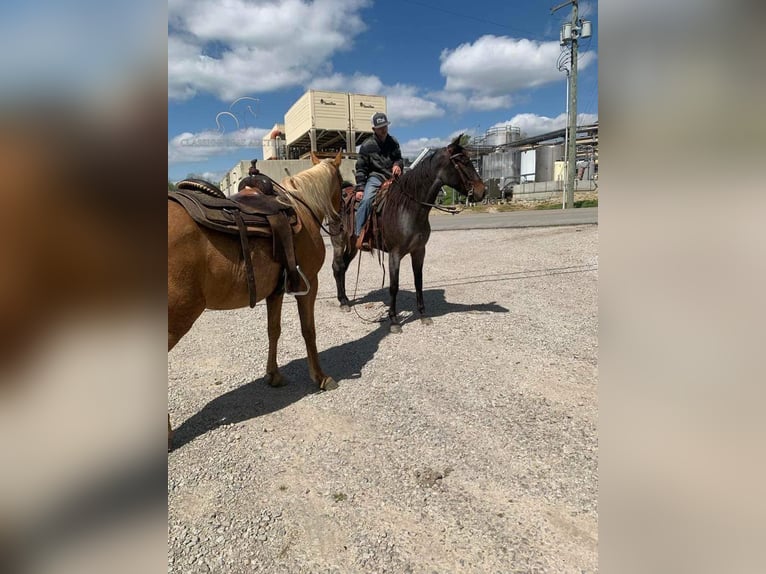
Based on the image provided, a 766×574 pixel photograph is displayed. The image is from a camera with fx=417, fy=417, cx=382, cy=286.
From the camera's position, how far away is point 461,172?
5574 millimetres

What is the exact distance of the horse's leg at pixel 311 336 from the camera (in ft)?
12.9

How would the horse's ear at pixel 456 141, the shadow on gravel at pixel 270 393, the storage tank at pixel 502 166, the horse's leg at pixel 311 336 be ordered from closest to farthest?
the shadow on gravel at pixel 270 393 < the horse's leg at pixel 311 336 < the horse's ear at pixel 456 141 < the storage tank at pixel 502 166

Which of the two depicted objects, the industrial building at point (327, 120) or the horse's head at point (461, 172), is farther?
the industrial building at point (327, 120)

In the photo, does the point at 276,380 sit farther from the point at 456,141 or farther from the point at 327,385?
the point at 456,141

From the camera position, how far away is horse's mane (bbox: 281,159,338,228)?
3963 mm

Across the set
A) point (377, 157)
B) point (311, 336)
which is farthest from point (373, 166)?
point (311, 336)

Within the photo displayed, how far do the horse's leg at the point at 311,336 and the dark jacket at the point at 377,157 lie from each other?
3.25 meters

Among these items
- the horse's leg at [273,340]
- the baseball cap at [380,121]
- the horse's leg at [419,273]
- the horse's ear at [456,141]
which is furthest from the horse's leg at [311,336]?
the baseball cap at [380,121]

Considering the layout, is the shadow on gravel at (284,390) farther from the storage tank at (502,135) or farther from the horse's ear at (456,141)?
the storage tank at (502,135)

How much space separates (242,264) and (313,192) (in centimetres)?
124
